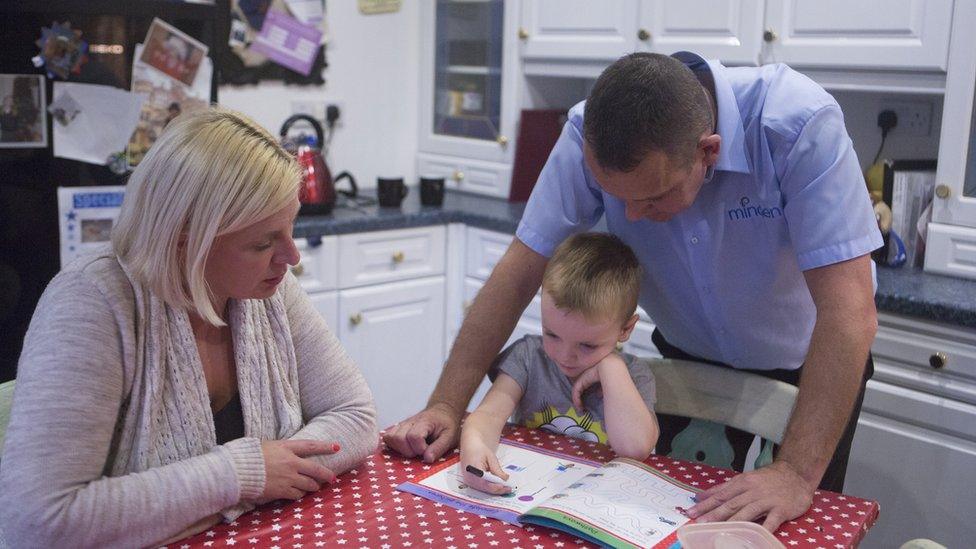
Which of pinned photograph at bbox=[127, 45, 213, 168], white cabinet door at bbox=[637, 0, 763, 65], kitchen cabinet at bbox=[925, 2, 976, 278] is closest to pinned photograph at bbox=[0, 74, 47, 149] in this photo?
pinned photograph at bbox=[127, 45, 213, 168]

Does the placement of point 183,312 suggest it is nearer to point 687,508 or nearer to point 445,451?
point 445,451

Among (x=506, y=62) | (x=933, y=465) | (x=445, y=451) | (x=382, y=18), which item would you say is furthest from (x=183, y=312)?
(x=382, y=18)

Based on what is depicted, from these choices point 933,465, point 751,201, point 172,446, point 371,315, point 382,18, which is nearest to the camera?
point 172,446

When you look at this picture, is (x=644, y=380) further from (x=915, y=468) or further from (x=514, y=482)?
(x=915, y=468)

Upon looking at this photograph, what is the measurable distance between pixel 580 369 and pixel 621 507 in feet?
1.16

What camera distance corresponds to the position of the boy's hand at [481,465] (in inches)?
51.1

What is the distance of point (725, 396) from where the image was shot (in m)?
1.62

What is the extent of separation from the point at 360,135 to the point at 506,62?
25.0 inches

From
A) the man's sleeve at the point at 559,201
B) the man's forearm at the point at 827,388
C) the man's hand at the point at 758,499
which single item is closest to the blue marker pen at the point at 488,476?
the man's hand at the point at 758,499

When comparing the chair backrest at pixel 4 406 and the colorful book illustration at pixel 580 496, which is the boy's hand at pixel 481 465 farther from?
the chair backrest at pixel 4 406

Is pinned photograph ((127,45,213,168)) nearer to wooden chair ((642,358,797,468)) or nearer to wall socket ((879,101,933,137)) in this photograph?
wooden chair ((642,358,797,468))

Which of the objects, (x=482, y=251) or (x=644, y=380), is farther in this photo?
(x=482, y=251)

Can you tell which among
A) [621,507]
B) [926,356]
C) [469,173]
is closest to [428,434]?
[621,507]

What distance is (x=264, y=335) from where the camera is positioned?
1391 mm
